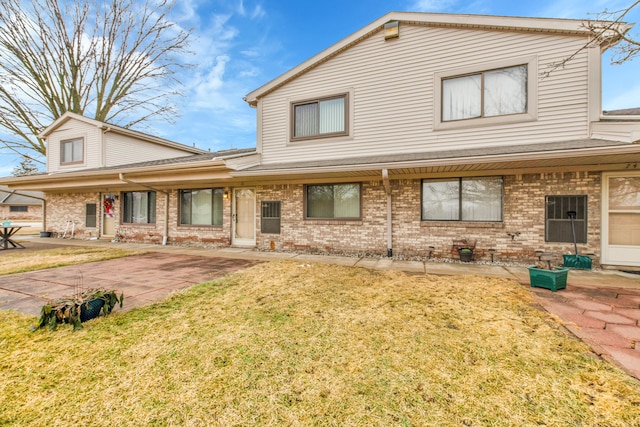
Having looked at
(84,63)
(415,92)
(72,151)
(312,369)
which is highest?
(84,63)

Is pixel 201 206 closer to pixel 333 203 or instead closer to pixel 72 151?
pixel 333 203

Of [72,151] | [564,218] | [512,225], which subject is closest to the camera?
[564,218]

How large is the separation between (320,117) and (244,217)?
4.39m

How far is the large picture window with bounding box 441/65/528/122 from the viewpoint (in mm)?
6617

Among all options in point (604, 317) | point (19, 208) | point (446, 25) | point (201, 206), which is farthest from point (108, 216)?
point (19, 208)

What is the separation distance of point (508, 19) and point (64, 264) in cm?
1249

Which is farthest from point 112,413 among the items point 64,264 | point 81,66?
point 81,66

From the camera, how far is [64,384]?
6.91 ft

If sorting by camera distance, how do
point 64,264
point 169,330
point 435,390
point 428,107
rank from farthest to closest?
1. point 428,107
2. point 64,264
3. point 169,330
4. point 435,390

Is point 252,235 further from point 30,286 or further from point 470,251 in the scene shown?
point 470,251

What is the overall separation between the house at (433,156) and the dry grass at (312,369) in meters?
3.61

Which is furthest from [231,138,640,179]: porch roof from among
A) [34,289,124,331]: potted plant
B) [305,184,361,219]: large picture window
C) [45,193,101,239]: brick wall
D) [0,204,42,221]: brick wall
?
[0,204,42,221]: brick wall

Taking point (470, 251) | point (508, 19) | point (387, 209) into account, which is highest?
point (508, 19)

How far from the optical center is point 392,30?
7.64 metres
